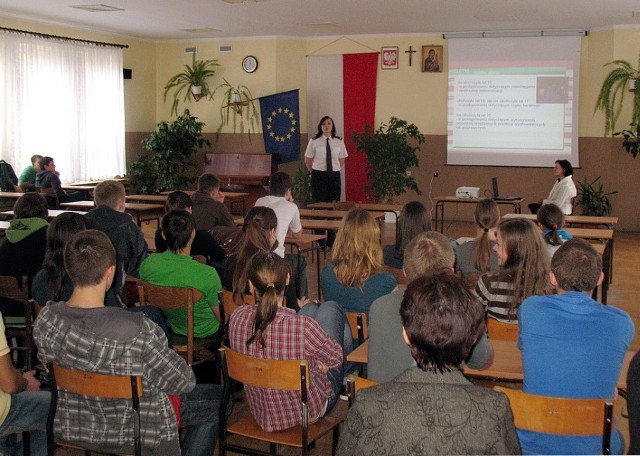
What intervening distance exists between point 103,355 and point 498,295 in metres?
1.94

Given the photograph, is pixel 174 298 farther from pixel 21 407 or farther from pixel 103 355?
pixel 103 355

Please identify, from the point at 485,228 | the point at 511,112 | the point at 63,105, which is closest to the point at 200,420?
the point at 485,228

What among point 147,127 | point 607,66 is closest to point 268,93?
point 147,127

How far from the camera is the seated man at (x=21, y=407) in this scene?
2.77 meters

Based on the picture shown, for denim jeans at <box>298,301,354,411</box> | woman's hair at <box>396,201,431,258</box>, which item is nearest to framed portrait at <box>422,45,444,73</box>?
woman's hair at <box>396,201,431,258</box>

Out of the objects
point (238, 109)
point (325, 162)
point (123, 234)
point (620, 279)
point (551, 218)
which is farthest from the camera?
point (238, 109)

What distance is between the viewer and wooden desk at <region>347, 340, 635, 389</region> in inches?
117

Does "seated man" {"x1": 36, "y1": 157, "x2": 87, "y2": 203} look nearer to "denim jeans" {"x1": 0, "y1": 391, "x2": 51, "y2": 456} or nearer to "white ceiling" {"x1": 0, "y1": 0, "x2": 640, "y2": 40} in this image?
"white ceiling" {"x1": 0, "y1": 0, "x2": 640, "y2": 40}

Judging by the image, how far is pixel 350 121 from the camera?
1349 cm

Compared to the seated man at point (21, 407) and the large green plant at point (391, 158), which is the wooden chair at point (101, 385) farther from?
the large green plant at point (391, 158)

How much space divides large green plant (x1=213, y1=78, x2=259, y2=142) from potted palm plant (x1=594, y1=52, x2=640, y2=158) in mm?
5727

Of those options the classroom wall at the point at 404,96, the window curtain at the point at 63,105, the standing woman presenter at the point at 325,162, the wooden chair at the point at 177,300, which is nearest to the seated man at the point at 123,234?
the wooden chair at the point at 177,300

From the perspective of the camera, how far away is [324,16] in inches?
435

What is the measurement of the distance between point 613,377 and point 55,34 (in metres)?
11.2
